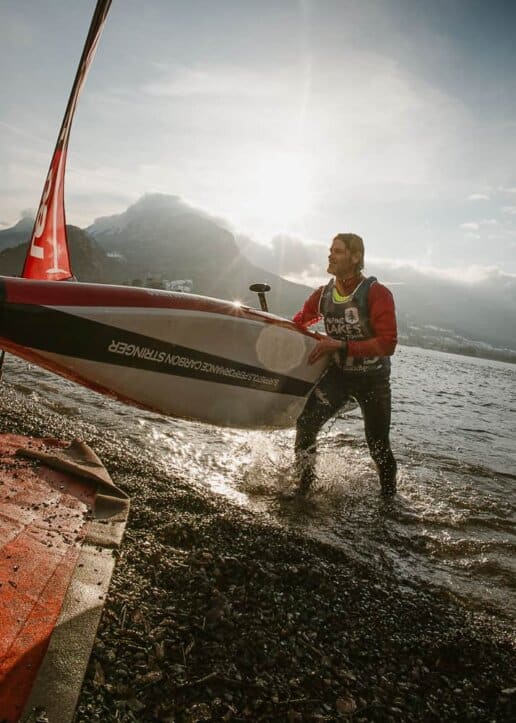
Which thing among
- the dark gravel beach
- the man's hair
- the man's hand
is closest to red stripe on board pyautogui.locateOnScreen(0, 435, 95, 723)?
the dark gravel beach

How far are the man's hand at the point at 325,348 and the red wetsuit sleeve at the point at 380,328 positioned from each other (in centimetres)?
21

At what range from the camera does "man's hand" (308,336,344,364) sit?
484 centimetres

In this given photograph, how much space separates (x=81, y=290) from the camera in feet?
12.9

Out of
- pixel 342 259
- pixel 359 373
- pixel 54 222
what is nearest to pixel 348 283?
pixel 342 259

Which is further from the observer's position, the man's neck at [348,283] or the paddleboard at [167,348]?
the man's neck at [348,283]

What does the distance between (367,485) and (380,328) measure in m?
2.41

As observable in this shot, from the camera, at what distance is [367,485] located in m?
5.73

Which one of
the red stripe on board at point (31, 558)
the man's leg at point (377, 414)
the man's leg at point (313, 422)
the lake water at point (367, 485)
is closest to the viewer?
the red stripe on board at point (31, 558)

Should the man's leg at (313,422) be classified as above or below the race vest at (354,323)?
below

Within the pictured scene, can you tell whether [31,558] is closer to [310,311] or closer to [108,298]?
[108,298]

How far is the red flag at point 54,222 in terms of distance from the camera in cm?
579

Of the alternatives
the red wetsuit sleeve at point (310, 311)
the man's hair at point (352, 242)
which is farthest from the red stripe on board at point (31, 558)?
the man's hair at point (352, 242)

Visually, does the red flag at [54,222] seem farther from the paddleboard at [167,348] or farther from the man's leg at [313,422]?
the man's leg at [313,422]

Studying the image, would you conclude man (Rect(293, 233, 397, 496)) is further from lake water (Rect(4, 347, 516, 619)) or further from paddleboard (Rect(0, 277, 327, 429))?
lake water (Rect(4, 347, 516, 619))
